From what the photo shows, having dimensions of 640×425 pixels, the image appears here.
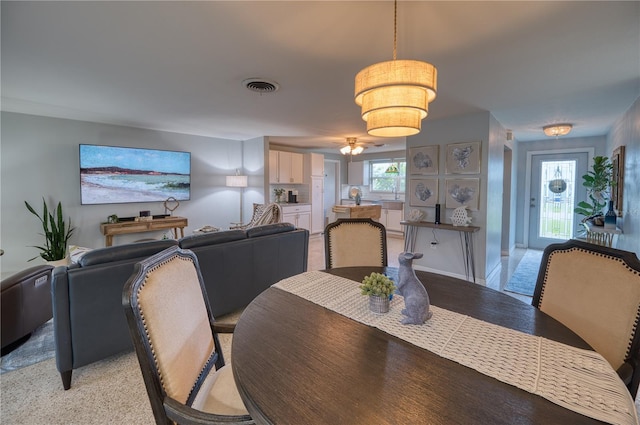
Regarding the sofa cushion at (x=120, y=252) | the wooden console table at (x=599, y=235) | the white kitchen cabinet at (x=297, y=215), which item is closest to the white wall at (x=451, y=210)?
the wooden console table at (x=599, y=235)

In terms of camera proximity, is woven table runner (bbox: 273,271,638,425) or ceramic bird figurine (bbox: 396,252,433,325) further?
ceramic bird figurine (bbox: 396,252,433,325)

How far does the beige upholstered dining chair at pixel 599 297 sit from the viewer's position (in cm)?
113

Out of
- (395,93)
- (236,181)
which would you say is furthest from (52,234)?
(395,93)

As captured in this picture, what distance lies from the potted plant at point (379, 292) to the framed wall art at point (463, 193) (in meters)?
3.07

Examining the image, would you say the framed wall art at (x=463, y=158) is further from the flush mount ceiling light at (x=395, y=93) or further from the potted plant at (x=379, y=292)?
the potted plant at (x=379, y=292)

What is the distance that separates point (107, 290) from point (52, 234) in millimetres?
3000

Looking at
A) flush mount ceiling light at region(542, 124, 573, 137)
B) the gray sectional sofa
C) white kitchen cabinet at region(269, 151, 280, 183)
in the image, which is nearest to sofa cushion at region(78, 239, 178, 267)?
the gray sectional sofa

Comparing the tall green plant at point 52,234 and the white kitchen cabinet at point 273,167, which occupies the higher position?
the white kitchen cabinet at point 273,167

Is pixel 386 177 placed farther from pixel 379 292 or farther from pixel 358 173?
pixel 379 292

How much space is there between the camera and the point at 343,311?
1.27 meters

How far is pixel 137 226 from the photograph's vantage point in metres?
4.59

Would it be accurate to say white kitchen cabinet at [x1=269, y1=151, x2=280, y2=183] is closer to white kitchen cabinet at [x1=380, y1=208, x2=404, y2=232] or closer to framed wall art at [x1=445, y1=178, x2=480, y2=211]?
white kitchen cabinet at [x1=380, y1=208, x2=404, y2=232]

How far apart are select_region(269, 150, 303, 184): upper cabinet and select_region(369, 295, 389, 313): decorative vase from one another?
5473 mm

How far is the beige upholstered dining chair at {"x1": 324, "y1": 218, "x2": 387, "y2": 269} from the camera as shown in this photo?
223cm
